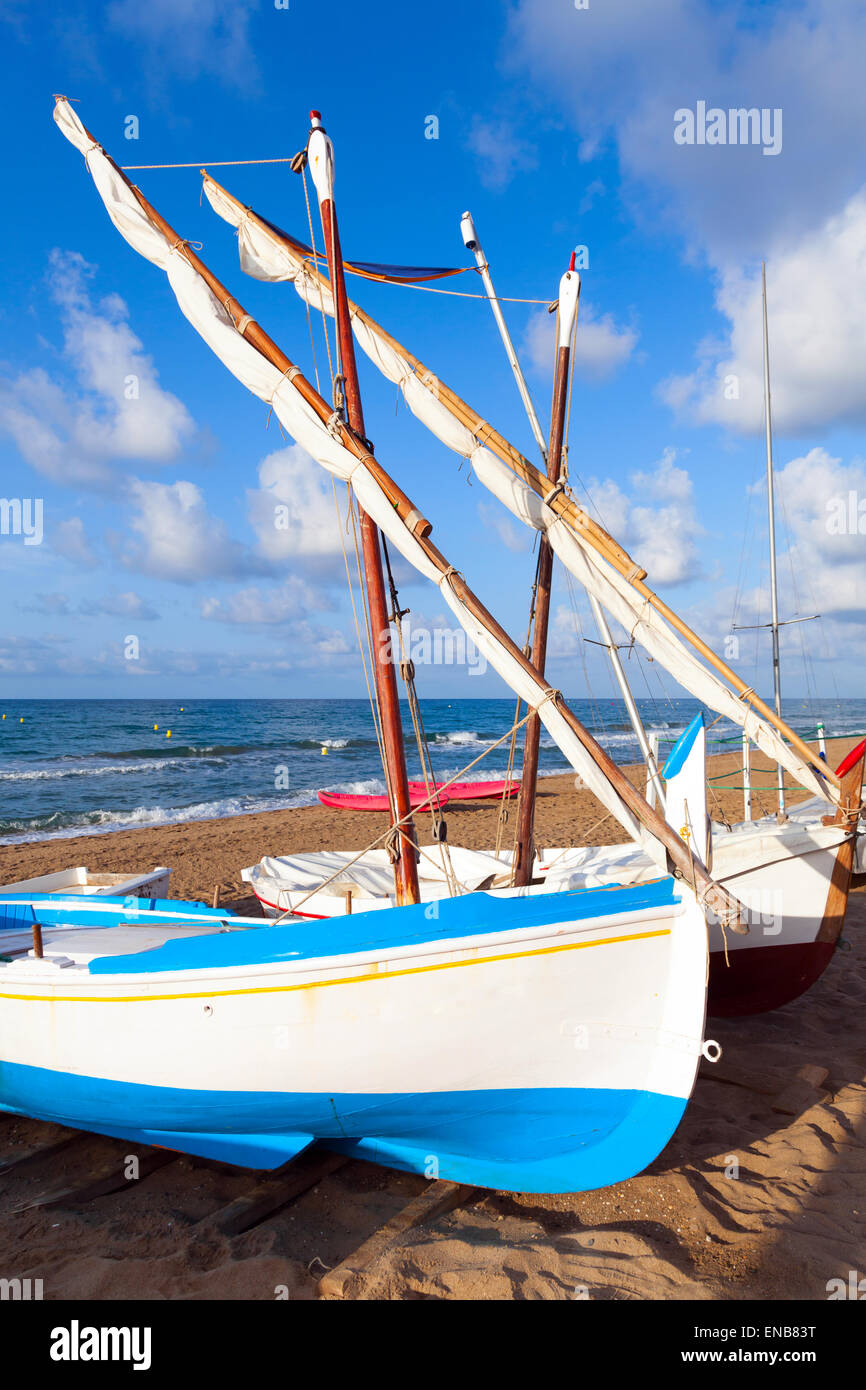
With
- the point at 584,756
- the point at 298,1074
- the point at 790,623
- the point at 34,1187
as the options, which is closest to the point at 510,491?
the point at 584,756

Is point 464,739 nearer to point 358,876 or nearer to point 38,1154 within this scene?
point 358,876

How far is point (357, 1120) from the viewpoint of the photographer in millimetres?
4512

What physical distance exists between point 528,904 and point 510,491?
4.43 metres

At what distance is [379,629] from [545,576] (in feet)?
8.85

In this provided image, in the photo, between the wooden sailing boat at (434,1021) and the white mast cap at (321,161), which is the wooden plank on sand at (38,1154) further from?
the white mast cap at (321,161)

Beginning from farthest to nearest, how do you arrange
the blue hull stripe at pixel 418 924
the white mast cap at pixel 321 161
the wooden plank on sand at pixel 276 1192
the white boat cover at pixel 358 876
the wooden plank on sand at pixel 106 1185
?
the white boat cover at pixel 358 876, the white mast cap at pixel 321 161, the wooden plank on sand at pixel 106 1185, the wooden plank on sand at pixel 276 1192, the blue hull stripe at pixel 418 924

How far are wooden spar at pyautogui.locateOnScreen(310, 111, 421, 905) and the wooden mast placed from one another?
1.97m

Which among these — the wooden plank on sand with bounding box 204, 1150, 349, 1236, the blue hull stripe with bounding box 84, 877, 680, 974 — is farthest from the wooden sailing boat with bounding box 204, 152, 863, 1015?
the wooden plank on sand with bounding box 204, 1150, 349, 1236

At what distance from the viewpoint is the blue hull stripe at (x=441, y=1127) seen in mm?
4316

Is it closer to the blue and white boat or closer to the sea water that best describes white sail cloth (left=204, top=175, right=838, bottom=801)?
the sea water

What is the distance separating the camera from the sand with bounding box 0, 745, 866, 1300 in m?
3.63

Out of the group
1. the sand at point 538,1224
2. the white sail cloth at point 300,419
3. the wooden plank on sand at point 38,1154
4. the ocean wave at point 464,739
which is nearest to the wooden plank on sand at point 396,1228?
the sand at point 538,1224

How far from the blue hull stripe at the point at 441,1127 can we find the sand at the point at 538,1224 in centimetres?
16

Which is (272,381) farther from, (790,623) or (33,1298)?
(790,623)
